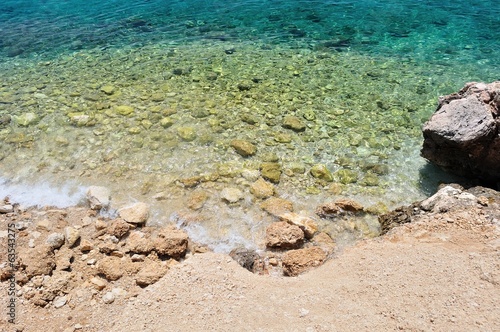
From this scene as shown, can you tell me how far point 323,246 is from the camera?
5742 mm

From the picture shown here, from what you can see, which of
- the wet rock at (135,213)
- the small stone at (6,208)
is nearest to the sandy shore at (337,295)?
the wet rock at (135,213)

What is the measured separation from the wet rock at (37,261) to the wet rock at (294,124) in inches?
212

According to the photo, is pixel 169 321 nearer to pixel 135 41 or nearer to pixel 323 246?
pixel 323 246

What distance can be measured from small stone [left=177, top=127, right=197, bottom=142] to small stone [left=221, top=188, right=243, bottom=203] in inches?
77.2

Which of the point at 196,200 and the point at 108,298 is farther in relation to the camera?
the point at 196,200

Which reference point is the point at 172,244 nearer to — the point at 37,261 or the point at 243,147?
the point at 37,261

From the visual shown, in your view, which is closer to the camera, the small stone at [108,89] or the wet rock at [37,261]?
the wet rock at [37,261]

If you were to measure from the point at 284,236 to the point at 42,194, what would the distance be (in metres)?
4.41

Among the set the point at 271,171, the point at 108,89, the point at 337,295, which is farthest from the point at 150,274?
the point at 108,89

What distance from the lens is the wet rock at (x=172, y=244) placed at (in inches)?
215

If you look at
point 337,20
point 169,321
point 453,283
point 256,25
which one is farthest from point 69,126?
point 337,20

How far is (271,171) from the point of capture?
7.25m

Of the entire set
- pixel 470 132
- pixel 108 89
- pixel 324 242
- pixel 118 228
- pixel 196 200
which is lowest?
pixel 324 242

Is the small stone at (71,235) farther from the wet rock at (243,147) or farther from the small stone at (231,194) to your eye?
the wet rock at (243,147)
